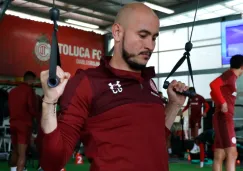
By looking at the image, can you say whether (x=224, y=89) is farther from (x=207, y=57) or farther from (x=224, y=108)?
(x=207, y=57)

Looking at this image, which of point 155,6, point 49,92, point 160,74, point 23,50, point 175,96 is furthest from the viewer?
point 160,74

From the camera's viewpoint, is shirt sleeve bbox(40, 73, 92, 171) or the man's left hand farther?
the man's left hand

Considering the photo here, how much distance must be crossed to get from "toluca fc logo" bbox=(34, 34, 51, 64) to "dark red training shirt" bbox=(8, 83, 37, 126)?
710cm

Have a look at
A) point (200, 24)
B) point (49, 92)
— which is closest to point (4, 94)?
point (200, 24)

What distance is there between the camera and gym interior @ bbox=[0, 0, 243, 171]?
10.3 meters

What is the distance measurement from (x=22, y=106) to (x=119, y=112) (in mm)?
3722

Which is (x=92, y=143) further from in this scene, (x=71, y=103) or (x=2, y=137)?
(x=2, y=137)

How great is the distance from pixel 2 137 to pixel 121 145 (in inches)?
326

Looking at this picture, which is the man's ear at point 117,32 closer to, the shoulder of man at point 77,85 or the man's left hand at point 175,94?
the shoulder of man at point 77,85

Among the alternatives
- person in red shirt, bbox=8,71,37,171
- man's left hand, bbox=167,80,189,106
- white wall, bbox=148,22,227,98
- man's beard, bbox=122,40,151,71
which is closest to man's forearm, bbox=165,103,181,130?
man's left hand, bbox=167,80,189,106

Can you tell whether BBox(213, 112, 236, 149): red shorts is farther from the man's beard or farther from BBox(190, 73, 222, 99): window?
BBox(190, 73, 222, 99): window

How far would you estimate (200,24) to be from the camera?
43.4ft

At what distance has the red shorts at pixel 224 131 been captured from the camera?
13.2 ft

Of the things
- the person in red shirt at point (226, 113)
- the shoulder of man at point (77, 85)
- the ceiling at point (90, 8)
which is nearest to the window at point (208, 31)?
the ceiling at point (90, 8)
